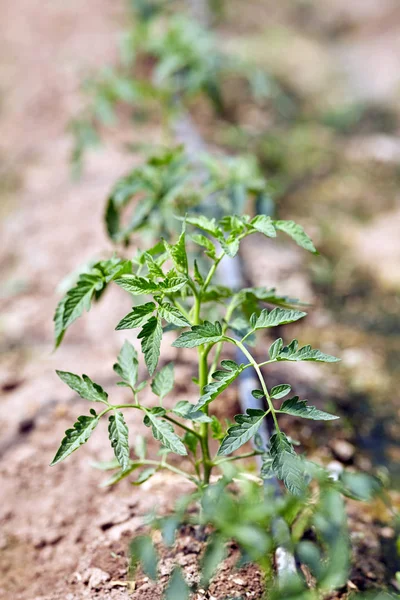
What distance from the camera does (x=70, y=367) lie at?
6.73ft

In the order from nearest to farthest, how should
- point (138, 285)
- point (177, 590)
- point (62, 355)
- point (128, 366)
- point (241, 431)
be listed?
1. point (177, 590)
2. point (241, 431)
3. point (138, 285)
4. point (128, 366)
5. point (62, 355)

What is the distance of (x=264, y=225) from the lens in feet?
4.24

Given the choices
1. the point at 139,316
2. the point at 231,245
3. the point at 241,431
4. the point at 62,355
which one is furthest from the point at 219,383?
the point at 62,355

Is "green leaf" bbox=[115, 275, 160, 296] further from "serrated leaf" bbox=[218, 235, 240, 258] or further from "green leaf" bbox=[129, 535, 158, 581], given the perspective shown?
"green leaf" bbox=[129, 535, 158, 581]

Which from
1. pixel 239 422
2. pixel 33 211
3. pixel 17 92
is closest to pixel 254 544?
pixel 239 422

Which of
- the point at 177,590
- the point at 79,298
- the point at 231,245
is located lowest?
the point at 177,590

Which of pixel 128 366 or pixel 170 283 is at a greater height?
pixel 170 283

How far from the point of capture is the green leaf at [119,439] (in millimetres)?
1131

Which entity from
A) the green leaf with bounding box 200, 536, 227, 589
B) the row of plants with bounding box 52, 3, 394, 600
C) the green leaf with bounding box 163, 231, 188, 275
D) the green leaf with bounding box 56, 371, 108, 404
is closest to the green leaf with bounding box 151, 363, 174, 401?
the row of plants with bounding box 52, 3, 394, 600

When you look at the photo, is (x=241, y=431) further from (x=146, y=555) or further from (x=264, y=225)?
(x=264, y=225)

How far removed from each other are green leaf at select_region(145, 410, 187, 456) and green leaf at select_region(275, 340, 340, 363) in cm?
25

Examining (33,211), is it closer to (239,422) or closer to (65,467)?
(65,467)

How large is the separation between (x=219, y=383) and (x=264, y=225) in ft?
1.22

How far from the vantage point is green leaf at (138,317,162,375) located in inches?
45.4
